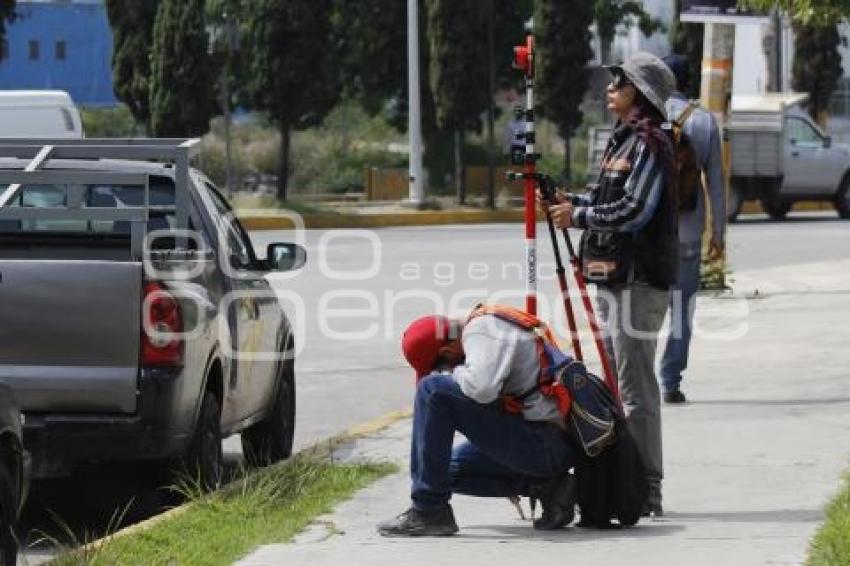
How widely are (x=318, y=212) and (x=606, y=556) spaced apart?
29106 mm

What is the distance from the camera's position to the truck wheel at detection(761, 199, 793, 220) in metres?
36.3

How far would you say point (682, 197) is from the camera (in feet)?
36.9

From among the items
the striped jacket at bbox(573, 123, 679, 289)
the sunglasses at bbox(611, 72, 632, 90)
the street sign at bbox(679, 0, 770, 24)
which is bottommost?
the striped jacket at bbox(573, 123, 679, 289)

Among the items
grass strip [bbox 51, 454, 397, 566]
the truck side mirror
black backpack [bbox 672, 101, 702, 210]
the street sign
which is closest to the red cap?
grass strip [bbox 51, 454, 397, 566]

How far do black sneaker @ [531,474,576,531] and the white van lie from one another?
464 inches

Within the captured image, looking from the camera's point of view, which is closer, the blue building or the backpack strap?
the backpack strap

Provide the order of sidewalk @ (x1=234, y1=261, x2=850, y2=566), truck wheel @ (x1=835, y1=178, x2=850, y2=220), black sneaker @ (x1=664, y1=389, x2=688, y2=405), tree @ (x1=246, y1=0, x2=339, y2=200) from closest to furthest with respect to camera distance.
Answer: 1. sidewalk @ (x1=234, y1=261, x2=850, y2=566)
2. black sneaker @ (x1=664, y1=389, x2=688, y2=405)
3. truck wheel @ (x1=835, y1=178, x2=850, y2=220)
4. tree @ (x1=246, y1=0, x2=339, y2=200)

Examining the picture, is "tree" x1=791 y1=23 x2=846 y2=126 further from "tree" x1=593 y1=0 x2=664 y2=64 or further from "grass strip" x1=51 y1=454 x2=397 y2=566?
"grass strip" x1=51 y1=454 x2=397 y2=566

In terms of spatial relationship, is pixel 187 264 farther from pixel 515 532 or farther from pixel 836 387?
pixel 836 387

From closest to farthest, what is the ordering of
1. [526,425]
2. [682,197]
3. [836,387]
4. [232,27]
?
[526,425] → [682,197] → [836,387] → [232,27]

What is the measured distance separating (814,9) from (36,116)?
834cm

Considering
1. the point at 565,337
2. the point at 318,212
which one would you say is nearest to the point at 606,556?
the point at 565,337

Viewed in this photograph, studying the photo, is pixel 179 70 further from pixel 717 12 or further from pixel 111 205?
pixel 111 205

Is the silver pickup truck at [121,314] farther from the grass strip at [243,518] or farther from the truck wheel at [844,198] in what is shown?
the truck wheel at [844,198]
